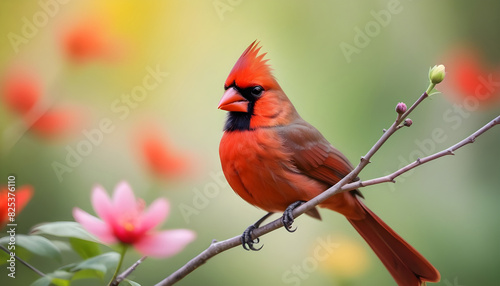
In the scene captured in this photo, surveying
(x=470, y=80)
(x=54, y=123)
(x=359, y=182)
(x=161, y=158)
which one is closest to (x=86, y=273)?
(x=359, y=182)

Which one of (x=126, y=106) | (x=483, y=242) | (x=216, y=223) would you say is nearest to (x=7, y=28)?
(x=126, y=106)

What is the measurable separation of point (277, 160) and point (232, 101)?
0.19 meters

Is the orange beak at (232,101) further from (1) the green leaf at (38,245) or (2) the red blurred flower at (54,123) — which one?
(2) the red blurred flower at (54,123)

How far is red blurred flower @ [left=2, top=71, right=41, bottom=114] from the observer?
4.98 feet

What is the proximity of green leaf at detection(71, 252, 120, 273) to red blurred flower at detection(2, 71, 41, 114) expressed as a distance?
88 centimetres

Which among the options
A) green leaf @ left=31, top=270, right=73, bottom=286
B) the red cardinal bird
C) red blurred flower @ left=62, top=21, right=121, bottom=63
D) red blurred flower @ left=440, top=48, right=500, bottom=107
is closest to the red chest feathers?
the red cardinal bird

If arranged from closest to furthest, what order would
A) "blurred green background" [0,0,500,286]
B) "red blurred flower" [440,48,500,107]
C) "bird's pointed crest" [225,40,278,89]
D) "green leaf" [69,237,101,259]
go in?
"green leaf" [69,237,101,259]
"bird's pointed crest" [225,40,278,89]
"blurred green background" [0,0,500,286]
"red blurred flower" [440,48,500,107]

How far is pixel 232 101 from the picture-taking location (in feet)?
3.67

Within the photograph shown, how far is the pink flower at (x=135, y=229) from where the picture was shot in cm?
76

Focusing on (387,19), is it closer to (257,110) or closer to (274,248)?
(274,248)

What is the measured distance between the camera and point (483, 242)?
1.93 meters

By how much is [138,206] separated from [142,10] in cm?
Answer: 123

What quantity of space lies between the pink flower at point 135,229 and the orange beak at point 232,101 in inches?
14.7

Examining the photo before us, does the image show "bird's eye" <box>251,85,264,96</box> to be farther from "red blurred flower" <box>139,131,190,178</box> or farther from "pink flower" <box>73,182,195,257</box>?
"red blurred flower" <box>139,131,190,178</box>
